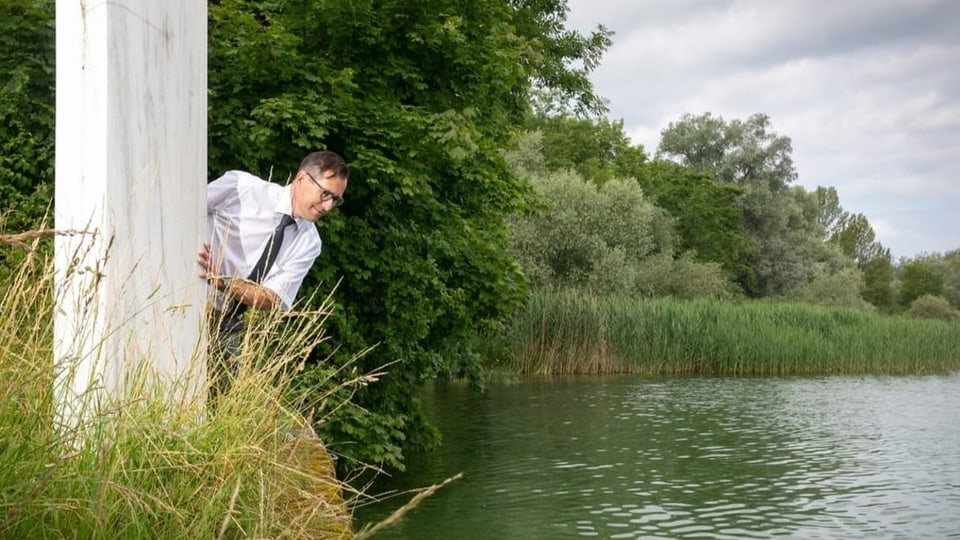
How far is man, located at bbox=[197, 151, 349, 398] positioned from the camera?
3.87 meters

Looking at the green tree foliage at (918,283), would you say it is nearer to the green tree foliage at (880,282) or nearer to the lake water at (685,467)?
the green tree foliage at (880,282)

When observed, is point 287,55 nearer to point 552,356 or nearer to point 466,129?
point 466,129

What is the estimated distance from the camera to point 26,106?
7.48 metres

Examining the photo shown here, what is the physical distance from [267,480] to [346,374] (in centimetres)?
594

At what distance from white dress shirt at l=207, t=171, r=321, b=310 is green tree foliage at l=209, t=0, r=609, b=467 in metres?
3.40

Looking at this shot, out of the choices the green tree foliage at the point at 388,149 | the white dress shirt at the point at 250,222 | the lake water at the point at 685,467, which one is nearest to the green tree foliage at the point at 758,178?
the lake water at the point at 685,467

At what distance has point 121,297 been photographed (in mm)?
3010

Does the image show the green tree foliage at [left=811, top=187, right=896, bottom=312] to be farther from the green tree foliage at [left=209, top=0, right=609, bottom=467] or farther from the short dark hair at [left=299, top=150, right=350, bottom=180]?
the short dark hair at [left=299, top=150, right=350, bottom=180]

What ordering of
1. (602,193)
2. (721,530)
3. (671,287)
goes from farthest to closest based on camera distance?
(671,287) → (602,193) → (721,530)

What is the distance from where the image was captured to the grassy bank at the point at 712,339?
67.7ft

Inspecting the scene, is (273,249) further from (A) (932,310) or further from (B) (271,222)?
(A) (932,310)

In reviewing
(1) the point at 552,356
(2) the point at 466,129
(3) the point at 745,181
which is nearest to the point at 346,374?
(2) the point at 466,129

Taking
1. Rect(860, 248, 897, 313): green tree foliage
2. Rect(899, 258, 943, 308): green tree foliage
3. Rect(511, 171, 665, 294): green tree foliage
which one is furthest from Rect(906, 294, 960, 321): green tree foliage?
Rect(511, 171, 665, 294): green tree foliage

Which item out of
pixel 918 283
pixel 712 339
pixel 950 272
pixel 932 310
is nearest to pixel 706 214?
pixel 932 310
